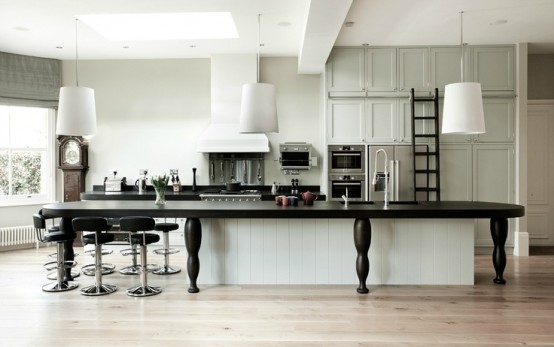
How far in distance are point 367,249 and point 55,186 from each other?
562 cm

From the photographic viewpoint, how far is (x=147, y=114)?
7293 millimetres

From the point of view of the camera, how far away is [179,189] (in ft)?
23.1

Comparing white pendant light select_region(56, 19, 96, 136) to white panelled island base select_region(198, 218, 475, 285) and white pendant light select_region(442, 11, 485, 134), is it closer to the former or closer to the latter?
white panelled island base select_region(198, 218, 475, 285)

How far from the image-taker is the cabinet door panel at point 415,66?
631 centimetres

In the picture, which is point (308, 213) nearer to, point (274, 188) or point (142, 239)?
point (142, 239)

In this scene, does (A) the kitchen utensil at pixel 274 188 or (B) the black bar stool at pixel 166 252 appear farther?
(A) the kitchen utensil at pixel 274 188

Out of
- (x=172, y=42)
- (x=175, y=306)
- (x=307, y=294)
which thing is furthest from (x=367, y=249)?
(x=172, y=42)

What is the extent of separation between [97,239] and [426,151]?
15.4 ft

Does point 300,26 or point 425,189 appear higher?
point 300,26

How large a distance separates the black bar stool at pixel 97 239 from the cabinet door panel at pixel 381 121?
3.99 m

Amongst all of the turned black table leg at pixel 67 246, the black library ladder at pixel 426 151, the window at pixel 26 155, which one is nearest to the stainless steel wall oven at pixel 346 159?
the black library ladder at pixel 426 151

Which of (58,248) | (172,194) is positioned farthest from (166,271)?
(172,194)

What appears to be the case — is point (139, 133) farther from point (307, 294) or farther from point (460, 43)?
point (460, 43)

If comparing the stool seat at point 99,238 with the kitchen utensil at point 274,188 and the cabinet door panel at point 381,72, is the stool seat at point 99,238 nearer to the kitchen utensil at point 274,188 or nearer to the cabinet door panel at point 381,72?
the kitchen utensil at point 274,188
